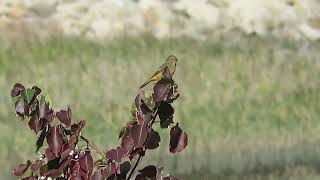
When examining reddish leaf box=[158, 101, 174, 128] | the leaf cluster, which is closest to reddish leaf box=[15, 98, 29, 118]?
the leaf cluster

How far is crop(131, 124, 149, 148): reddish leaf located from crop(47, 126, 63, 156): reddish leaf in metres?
0.25

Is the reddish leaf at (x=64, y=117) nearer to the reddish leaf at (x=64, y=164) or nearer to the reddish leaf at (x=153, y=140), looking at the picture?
the reddish leaf at (x=64, y=164)

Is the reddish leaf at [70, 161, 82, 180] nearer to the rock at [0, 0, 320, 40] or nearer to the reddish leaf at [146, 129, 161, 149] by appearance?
the reddish leaf at [146, 129, 161, 149]

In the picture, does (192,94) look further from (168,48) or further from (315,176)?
(315,176)

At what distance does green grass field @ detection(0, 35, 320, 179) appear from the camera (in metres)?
6.07

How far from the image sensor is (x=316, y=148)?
6324 mm

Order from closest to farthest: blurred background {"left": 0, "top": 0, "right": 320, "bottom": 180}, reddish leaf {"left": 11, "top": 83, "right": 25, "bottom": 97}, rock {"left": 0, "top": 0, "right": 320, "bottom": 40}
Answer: reddish leaf {"left": 11, "top": 83, "right": 25, "bottom": 97}, blurred background {"left": 0, "top": 0, "right": 320, "bottom": 180}, rock {"left": 0, "top": 0, "right": 320, "bottom": 40}

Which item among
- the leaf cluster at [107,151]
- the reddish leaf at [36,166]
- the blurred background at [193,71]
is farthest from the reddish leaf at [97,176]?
the blurred background at [193,71]

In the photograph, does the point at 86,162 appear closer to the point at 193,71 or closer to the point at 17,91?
the point at 17,91

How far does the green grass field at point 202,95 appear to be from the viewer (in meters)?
6.07

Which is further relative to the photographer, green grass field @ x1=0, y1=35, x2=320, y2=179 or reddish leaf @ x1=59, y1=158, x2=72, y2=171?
green grass field @ x1=0, y1=35, x2=320, y2=179

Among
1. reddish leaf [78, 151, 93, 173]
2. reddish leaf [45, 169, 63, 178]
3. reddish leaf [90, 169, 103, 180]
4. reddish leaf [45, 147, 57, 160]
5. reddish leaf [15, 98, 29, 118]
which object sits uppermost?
reddish leaf [15, 98, 29, 118]

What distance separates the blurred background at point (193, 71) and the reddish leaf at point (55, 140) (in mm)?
2745

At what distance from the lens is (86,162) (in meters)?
2.90
